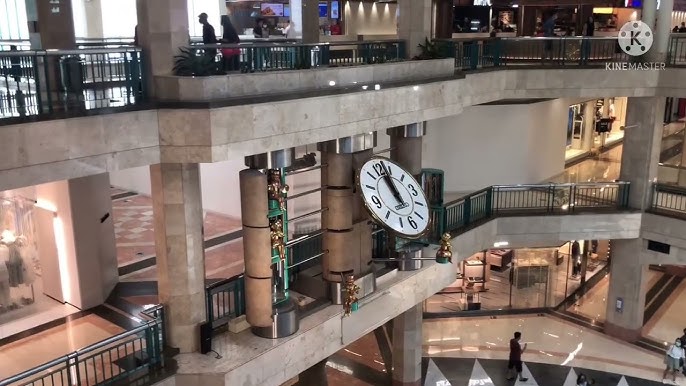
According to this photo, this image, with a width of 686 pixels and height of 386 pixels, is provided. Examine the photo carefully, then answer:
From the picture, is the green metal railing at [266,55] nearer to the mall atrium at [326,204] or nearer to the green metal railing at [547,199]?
the mall atrium at [326,204]

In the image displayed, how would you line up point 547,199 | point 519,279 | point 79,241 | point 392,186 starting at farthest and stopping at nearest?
point 519,279, point 547,199, point 79,241, point 392,186

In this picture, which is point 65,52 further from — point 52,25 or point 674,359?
point 674,359

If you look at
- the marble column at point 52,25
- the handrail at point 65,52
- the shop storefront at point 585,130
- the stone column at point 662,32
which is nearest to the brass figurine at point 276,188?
the handrail at point 65,52

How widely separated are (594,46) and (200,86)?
36.6 feet

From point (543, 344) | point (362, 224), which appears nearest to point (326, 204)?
point (362, 224)

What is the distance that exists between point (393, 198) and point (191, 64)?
3.75 m

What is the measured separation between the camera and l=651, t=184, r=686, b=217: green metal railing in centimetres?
1606

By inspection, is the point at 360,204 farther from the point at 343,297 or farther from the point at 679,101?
the point at 679,101

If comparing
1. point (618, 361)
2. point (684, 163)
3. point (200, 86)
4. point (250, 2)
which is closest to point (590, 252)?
point (684, 163)

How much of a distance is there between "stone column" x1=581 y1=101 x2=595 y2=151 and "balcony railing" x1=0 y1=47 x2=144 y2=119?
18.9 metres

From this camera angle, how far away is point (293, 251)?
451 inches

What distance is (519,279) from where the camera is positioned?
20.3 metres

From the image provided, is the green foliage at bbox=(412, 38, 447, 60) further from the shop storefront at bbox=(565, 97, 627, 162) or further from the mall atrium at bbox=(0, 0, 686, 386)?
the shop storefront at bbox=(565, 97, 627, 162)

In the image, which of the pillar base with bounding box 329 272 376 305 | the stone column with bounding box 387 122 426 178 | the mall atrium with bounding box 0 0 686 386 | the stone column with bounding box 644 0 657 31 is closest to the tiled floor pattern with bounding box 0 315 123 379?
the mall atrium with bounding box 0 0 686 386
